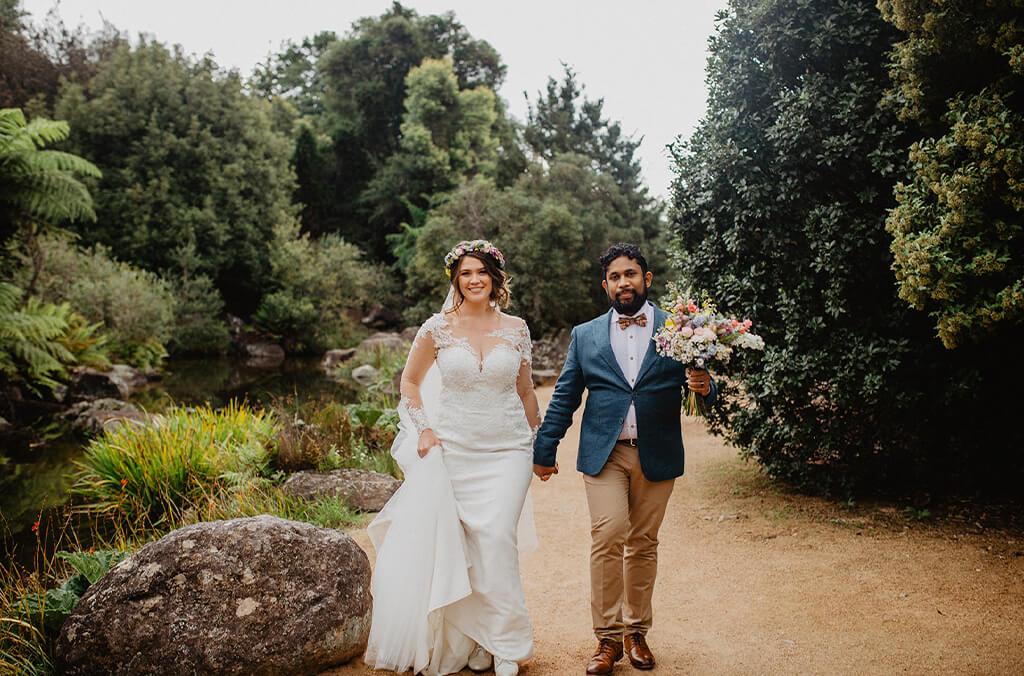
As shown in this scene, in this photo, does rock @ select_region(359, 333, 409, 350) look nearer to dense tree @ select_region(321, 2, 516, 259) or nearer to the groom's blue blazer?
dense tree @ select_region(321, 2, 516, 259)

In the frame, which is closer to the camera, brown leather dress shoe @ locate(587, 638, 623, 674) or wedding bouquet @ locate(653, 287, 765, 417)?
wedding bouquet @ locate(653, 287, 765, 417)

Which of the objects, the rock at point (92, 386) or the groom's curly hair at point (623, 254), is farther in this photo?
the rock at point (92, 386)

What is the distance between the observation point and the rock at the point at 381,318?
32.8 metres

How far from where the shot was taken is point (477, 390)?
4512 mm

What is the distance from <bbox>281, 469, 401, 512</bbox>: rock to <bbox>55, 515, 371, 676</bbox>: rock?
3.60 meters

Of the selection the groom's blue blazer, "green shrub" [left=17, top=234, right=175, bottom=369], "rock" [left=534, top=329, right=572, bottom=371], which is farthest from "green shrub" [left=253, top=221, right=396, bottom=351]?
the groom's blue blazer

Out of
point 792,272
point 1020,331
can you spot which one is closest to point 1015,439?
→ point 1020,331

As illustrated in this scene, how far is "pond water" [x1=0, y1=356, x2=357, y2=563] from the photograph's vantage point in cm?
880

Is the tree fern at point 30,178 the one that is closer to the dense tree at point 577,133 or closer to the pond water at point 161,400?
the pond water at point 161,400

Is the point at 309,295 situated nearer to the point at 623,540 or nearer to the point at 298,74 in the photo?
the point at 298,74

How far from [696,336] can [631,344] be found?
0.55 meters

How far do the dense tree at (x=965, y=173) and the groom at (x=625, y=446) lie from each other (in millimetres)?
2334

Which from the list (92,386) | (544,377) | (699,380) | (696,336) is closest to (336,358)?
(544,377)

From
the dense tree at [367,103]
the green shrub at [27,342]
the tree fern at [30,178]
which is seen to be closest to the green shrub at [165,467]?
the green shrub at [27,342]
